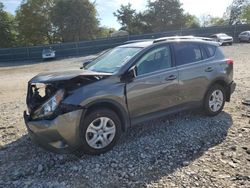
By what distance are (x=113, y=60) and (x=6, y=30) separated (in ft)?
157

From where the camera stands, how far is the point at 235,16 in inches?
2416

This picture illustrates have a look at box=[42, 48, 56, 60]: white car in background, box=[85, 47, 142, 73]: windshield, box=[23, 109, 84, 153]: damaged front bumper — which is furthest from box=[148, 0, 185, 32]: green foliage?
box=[23, 109, 84, 153]: damaged front bumper

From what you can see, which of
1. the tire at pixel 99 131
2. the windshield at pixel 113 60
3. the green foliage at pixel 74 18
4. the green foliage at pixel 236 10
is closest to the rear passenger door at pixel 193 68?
the windshield at pixel 113 60

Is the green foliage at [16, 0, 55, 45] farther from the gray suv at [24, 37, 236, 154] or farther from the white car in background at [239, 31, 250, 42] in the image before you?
the gray suv at [24, 37, 236, 154]

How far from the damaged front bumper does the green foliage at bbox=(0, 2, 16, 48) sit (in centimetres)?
4720

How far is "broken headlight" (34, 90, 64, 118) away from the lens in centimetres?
407

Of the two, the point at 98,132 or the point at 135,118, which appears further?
the point at 135,118

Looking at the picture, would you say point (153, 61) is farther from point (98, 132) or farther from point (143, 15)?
point (143, 15)

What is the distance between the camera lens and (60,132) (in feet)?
13.1

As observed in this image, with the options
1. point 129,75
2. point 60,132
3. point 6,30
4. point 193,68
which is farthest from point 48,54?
point 60,132

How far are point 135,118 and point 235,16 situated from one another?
63505mm

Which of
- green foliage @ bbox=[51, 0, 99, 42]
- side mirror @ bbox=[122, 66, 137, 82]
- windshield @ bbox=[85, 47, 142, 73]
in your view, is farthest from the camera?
green foliage @ bbox=[51, 0, 99, 42]

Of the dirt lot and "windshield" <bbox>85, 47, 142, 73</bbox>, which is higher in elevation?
"windshield" <bbox>85, 47, 142, 73</bbox>

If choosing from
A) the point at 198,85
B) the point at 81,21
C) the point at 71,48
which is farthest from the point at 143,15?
the point at 198,85
